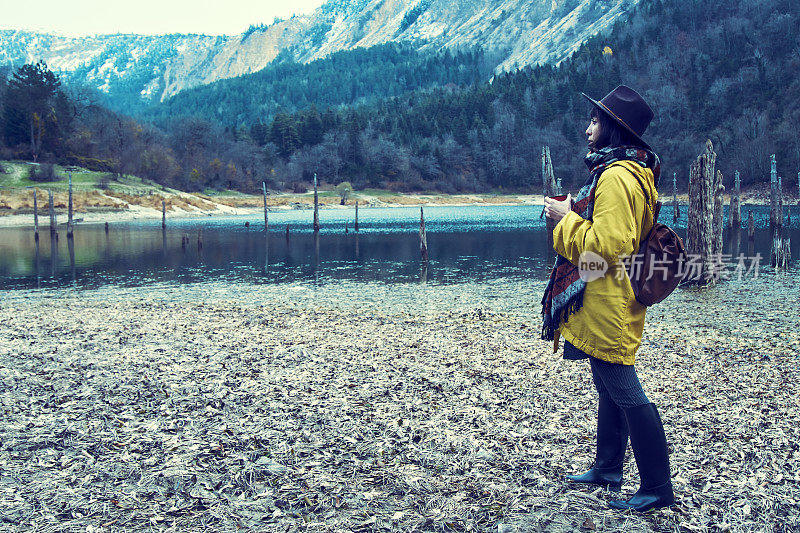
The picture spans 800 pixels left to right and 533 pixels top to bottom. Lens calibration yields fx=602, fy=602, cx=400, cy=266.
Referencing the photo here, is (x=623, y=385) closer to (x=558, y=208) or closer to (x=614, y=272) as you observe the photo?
(x=614, y=272)

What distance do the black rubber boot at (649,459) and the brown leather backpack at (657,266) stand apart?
815 millimetres

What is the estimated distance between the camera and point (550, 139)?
6201 inches

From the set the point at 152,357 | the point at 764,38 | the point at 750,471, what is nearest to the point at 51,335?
the point at 152,357

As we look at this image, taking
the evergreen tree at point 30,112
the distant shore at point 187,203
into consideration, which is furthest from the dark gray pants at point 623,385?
the evergreen tree at point 30,112

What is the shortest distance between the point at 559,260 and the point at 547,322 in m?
0.47

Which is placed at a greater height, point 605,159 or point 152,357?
point 605,159

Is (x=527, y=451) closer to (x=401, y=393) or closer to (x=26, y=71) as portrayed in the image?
(x=401, y=393)

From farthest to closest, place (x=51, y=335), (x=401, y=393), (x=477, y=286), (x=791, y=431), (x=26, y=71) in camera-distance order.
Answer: (x=26, y=71), (x=477, y=286), (x=51, y=335), (x=401, y=393), (x=791, y=431)

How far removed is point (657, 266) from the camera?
3.98 meters

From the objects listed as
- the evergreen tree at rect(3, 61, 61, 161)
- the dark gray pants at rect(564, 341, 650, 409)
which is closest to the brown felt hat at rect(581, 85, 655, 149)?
the dark gray pants at rect(564, 341, 650, 409)

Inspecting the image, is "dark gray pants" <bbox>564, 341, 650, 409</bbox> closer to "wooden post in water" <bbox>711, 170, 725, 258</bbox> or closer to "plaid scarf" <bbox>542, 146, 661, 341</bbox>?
"plaid scarf" <bbox>542, 146, 661, 341</bbox>

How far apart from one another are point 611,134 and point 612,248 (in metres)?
0.94

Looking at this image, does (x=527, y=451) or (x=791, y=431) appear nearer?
(x=527, y=451)

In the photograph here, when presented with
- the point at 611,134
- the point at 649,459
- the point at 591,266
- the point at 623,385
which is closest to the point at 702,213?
the point at 611,134
